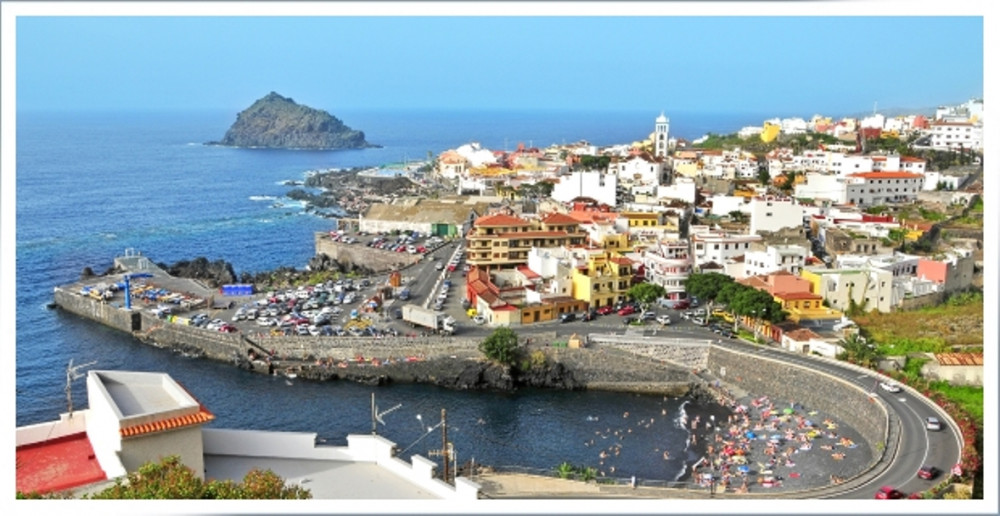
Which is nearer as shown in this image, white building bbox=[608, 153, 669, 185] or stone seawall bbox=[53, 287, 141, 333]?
stone seawall bbox=[53, 287, 141, 333]

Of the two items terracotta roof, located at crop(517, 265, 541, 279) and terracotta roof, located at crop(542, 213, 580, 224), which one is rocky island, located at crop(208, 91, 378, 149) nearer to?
terracotta roof, located at crop(542, 213, 580, 224)

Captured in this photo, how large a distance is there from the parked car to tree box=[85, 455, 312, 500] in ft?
24.3

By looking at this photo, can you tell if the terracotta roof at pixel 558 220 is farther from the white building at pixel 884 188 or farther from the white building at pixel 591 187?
the white building at pixel 884 188

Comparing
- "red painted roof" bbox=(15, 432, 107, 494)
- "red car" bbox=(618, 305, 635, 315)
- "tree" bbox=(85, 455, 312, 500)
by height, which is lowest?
Result: "red car" bbox=(618, 305, 635, 315)

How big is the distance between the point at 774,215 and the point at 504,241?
270 inches

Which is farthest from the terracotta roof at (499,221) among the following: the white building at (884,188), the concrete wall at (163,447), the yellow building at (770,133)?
the yellow building at (770,133)

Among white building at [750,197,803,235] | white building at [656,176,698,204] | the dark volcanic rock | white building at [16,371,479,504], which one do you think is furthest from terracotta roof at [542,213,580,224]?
white building at [16,371,479,504]

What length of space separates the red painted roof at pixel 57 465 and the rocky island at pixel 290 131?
222 feet

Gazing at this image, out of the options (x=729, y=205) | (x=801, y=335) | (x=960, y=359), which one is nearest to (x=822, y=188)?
(x=729, y=205)

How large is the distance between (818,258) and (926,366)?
22.0 ft

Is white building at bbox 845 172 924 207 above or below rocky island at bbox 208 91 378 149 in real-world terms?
below

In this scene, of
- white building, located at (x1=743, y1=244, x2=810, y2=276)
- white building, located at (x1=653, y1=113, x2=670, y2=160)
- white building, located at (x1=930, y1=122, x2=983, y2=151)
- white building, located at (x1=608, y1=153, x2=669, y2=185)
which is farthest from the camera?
white building, located at (x1=653, y1=113, x2=670, y2=160)

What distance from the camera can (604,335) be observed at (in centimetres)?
1605

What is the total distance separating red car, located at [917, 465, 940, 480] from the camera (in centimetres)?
967
